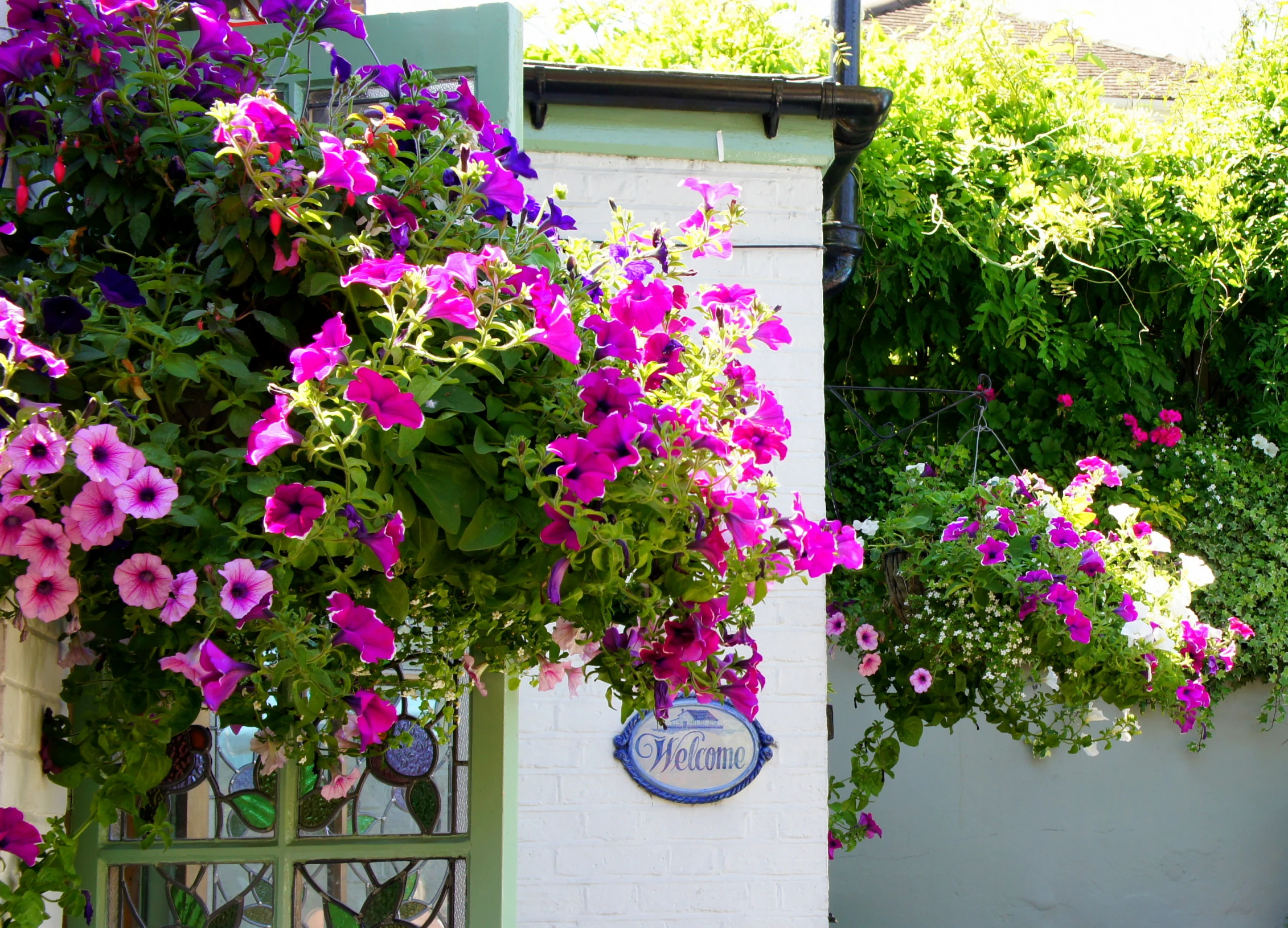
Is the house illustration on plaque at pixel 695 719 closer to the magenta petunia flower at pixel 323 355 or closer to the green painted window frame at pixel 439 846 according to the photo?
the green painted window frame at pixel 439 846

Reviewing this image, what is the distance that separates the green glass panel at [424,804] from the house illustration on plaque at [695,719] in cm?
117

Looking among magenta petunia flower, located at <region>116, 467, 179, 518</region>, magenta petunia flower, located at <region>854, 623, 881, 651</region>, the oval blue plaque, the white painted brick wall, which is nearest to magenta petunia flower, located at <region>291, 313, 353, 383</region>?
magenta petunia flower, located at <region>116, 467, 179, 518</region>

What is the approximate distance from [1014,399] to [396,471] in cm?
388

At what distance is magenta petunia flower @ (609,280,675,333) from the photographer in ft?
4.45

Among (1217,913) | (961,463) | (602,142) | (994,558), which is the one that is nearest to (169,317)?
(602,142)

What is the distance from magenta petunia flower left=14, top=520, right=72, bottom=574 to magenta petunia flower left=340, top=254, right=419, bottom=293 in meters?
0.36

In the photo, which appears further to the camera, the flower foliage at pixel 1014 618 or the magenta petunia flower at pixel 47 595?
the flower foliage at pixel 1014 618

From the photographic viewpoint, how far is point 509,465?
125 centimetres

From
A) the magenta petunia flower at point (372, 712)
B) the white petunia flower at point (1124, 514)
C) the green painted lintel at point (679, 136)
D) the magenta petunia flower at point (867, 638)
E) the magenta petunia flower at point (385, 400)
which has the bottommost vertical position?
the magenta petunia flower at point (372, 712)

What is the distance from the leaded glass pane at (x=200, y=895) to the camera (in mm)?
1861

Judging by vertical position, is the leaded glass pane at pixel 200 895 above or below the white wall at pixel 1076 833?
above

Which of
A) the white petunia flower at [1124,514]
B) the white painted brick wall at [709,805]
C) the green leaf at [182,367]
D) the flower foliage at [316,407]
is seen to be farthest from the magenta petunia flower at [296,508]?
the white petunia flower at [1124,514]

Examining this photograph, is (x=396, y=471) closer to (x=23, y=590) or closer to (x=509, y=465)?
(x=509, y=465)

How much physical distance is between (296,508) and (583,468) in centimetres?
28
